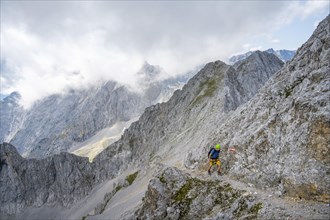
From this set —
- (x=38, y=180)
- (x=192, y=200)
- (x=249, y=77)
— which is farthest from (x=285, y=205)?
(x=38, y=180)

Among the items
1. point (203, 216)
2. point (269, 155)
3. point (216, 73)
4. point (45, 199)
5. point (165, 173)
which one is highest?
point (216, 73)

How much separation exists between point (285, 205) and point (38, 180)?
18992 cm

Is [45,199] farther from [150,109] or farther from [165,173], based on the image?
[165,173]

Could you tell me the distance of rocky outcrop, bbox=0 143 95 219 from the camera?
613 feet

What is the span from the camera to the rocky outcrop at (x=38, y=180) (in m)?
187

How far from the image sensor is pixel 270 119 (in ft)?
116

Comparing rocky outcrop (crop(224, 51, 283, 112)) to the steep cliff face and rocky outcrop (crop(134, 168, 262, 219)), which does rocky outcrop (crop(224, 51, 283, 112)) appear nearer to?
the steep cliff face

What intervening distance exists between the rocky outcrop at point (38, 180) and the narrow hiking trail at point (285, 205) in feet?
542

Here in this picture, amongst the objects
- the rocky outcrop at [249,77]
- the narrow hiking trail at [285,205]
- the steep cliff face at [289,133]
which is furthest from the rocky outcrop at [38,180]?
the narrow hiking trail at [285,205]

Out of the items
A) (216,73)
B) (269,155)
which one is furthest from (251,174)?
(216,73)

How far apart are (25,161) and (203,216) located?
188 metres

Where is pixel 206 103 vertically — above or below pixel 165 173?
above

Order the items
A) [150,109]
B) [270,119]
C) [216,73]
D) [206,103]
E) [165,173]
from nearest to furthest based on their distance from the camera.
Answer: [270,119] → [165,173] → [206,103] → [216,73] → [150,109]

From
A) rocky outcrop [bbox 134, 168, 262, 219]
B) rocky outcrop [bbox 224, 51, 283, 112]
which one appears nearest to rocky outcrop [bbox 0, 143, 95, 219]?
rocky outcrop [bbox 224, 51, 283, 112]
